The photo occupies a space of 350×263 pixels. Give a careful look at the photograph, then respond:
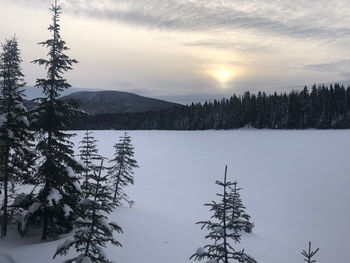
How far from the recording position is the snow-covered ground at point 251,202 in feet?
59.5

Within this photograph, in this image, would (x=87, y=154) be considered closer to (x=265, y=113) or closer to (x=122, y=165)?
(x=122, y=165)

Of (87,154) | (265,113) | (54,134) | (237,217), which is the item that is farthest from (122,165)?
(265,113)

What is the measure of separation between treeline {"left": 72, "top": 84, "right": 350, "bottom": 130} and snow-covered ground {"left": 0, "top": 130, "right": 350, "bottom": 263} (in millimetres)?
34220

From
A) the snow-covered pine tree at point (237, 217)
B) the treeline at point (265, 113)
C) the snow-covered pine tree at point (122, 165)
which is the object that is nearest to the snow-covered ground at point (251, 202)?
the snow-covered pine tree at point (237, 217)

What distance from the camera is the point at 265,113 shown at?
111m

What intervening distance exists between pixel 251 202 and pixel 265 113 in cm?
8171

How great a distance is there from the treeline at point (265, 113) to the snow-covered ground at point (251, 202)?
34220mm

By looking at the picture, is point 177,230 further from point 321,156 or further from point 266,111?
point 266,111

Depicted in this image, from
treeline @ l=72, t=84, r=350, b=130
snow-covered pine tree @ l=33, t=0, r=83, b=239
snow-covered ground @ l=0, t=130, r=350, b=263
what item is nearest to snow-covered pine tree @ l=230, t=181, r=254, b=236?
snow-covered ground @ l=0, t=130, r=350, b=263

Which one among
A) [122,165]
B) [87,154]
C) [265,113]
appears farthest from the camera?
[265,113]

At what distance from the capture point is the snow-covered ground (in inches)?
714

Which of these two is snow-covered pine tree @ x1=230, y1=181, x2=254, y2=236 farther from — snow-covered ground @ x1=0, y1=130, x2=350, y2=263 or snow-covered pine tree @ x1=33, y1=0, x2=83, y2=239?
snow-covered pine tree @ x1=33, y1=0, x2=83, y2=239

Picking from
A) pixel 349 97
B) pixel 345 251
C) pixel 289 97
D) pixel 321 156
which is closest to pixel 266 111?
pixel 289 97

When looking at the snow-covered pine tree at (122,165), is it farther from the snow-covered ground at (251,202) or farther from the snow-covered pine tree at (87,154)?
the snow-covered pine tree at (87,154)
